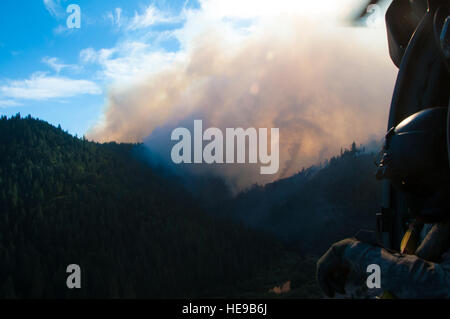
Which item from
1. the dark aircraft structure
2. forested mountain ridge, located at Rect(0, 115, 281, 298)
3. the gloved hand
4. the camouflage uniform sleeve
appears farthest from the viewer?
forested mountain ridge, located at Rect(0, 115, 281, 298)

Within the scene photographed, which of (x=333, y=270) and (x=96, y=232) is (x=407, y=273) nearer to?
(x=333, y=270)

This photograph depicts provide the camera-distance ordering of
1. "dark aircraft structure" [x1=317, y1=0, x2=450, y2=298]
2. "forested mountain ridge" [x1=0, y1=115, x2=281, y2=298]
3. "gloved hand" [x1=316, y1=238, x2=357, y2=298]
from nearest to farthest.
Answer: "dark aircraft structure" [x1=317, y1=0, x2=450, y2=298] → "gloved hand" [x1=316, y1=238, x2=357, y2=298] → "forested mountain ridge" [x1=0, y1=115, x2=281, y2=298]

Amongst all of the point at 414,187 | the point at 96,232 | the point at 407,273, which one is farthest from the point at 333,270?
the point at 96,232

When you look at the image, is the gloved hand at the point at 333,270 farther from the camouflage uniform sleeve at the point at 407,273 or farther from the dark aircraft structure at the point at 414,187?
the camouflage uniform sleeve at the point at 407,273

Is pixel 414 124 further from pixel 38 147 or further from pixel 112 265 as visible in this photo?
pixel 38 147

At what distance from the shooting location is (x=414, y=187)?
13.3 ft

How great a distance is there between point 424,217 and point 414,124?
105cm

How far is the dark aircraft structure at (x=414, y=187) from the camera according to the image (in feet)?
10.1

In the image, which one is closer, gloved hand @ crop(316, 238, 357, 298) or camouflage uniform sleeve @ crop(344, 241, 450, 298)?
camouflage uniform sleeve @ crop(344, 241, 450, 298)

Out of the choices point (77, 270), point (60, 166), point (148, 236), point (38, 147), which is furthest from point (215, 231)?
point (77, 270)

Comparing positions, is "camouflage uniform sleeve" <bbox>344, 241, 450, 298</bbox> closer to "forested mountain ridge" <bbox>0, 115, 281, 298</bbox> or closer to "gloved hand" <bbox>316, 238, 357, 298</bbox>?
"gloved hand" <bbox>316, 238, 357, 298</bbox>

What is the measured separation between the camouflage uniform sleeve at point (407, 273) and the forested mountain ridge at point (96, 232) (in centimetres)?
5931

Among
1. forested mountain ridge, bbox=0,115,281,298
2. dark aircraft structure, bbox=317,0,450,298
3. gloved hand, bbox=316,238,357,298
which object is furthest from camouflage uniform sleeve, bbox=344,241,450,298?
forested mountain ridge, bbox=0,115,281,298

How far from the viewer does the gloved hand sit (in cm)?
359
